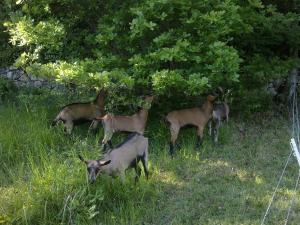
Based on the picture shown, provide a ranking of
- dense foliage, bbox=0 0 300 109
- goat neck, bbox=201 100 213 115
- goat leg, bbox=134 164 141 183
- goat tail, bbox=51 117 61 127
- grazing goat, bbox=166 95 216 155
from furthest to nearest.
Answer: goat neck, bbox=201 100 213 115 → goat tail, bbox=51 117 61 127 → grazing goat, bbox=166 95 216 155 → dense foliage, bbox=0 0 300 109 → goat leg, bbox=134 164 141 183

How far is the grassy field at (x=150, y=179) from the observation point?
5.53 m

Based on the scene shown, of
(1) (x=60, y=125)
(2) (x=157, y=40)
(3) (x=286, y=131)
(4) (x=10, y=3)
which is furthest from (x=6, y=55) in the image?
(3) (x=286, y=131)

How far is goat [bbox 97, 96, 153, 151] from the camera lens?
703 cm

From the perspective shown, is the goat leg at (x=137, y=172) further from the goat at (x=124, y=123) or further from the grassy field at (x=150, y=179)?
the goat at (x=124, y=123)

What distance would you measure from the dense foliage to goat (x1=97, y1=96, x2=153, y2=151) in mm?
363

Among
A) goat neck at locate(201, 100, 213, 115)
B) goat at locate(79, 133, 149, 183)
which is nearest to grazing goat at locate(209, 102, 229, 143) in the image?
goat neck at locate(201, 100, 213, 115)

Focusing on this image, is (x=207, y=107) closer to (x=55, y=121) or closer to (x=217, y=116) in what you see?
(x=217, y=116)

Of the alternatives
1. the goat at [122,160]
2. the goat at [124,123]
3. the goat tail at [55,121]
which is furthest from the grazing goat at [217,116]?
the goat tail at [55,121]

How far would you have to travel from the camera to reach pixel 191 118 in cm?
752

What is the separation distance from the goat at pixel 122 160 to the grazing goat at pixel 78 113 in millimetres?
1440

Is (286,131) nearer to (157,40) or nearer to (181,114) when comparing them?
(181,114)

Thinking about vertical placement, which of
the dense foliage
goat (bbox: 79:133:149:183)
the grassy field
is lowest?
the grassy field

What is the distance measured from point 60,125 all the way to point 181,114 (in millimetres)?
1705

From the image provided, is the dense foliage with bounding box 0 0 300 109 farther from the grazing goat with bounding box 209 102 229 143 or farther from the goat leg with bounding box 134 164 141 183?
the goat leg with bounding box 134 164 141 183
